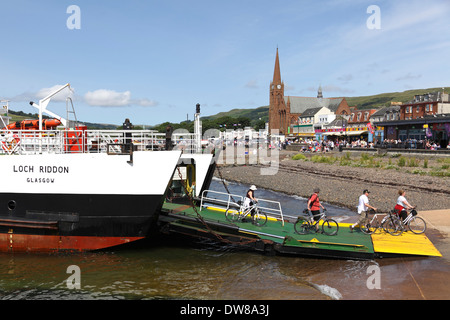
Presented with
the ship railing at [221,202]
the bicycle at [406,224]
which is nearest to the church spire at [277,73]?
the ship railing at [221,202]

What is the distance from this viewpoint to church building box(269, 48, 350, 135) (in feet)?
475

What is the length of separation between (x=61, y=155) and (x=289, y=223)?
8.95 meters

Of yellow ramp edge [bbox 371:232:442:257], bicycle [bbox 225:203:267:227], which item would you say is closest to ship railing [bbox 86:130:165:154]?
bicycle [bbox 225:203:267:227]

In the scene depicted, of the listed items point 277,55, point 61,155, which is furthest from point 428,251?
point 277,55

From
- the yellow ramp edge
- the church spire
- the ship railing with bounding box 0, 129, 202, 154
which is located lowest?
the yellow ramp edge

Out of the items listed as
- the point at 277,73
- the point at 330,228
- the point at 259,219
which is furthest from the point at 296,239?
the point at 277,73

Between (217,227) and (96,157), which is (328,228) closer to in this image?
(217,227)

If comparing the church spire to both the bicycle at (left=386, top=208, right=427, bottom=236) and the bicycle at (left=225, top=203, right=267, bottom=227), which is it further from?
the bicycle at (left=225, top=203, right=267, bottom=227)

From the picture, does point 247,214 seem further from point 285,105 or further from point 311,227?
point 285,105

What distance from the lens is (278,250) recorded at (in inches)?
468

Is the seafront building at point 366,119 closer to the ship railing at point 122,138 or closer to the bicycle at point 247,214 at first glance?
the bicycle at point 247,214

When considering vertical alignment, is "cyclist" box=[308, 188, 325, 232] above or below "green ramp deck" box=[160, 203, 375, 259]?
above

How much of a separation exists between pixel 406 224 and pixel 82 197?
38.9ft

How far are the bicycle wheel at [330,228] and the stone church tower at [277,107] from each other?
133m
